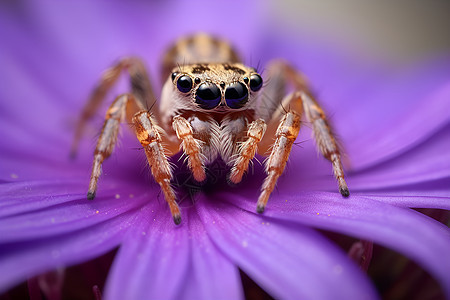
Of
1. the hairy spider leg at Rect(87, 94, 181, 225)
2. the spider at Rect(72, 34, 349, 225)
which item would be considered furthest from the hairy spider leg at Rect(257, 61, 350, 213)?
the hairy spider leg at Rect(87, 94, 181, 225)

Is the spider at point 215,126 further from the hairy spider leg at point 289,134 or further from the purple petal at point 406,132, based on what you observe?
the purple petal at point 406,132

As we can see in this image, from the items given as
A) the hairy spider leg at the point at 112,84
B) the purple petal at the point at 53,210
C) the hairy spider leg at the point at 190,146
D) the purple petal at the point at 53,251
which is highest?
the hairy spider leg at the point at 112,84

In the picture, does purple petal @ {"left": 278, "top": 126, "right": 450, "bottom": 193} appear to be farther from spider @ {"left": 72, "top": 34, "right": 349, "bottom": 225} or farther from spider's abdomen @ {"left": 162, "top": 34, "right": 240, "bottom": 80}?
spider's abdomen @ {"left": 162, "top": 34, "right": 240, "bottom": 80}

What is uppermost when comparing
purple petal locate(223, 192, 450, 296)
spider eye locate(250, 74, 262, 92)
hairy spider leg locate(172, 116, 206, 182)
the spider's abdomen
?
the spider's abdomen

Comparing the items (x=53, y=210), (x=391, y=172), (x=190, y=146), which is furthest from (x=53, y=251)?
(x=391, y=172)

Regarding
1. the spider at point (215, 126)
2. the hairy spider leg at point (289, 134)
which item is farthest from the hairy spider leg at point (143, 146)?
the hairy spider leg at point (289, 134)

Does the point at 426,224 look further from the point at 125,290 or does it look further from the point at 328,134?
the point at 125,290

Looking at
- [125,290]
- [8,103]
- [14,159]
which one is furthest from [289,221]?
[8,103]
